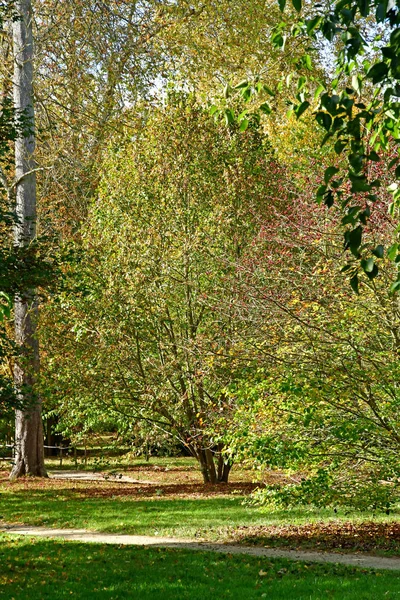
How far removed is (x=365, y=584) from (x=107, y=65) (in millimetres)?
13668

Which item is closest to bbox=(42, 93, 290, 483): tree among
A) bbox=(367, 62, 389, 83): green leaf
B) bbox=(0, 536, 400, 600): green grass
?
bbox=(0, 536, 400, 600): green grass

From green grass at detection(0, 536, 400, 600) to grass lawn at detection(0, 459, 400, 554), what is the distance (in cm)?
Result: 115

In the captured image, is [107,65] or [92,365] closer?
[92,365]

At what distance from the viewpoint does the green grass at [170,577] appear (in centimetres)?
749

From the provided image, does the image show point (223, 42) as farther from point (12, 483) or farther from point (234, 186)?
point (12, 483)

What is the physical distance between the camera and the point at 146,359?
16.2 metres

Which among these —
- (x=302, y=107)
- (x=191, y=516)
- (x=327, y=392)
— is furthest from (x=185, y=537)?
(x=302, y=107)

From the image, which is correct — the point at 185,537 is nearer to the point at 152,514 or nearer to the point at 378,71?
the point at 152,514

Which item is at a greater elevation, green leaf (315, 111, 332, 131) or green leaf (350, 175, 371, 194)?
green leaf (315, 111, 332, 131)

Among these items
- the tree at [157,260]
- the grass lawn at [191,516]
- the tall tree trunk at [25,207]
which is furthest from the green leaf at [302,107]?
the tall tree trunk at [25,207]

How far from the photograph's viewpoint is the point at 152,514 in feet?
44.2

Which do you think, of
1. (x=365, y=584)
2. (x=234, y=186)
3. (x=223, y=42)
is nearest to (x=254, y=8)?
(x=223, y=42)

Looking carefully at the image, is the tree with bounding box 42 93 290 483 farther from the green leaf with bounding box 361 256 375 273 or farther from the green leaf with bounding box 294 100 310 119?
the green leaf with bounding box 361 256 375 273

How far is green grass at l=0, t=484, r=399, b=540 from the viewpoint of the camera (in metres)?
12.2
